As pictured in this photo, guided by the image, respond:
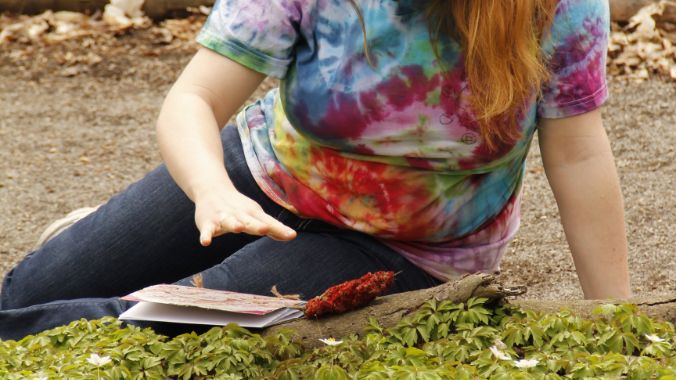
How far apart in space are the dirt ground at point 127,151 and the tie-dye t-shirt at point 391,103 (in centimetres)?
100

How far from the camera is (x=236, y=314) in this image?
70.1 inches

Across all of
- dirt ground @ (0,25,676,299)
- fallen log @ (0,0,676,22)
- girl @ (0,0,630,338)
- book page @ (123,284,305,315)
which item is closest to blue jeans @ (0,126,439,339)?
girl @ (0,0,630,338)

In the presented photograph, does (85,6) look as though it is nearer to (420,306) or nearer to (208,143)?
(208,143)

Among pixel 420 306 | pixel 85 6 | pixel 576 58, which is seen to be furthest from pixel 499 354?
pixel 85 6

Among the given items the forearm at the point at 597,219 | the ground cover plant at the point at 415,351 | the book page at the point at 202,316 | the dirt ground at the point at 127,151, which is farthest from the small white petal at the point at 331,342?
the dirt ground at the point at 127,151

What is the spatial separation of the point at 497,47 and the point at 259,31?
401 millimetres

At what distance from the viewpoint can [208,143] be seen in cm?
180

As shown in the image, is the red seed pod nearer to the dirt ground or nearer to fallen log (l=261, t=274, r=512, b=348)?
fallen log (l=261, t=274, r=512, b=348)

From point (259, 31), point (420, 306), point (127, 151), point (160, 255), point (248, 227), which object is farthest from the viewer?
Answer: point (127, 151)

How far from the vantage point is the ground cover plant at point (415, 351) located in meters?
1.51

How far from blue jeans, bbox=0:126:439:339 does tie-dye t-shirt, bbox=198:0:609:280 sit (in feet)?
0.22

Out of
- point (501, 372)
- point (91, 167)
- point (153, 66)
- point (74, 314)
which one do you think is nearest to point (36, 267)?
point (74, 314)

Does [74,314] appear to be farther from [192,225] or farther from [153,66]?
[153,66]

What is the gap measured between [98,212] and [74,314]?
389 millimetres
